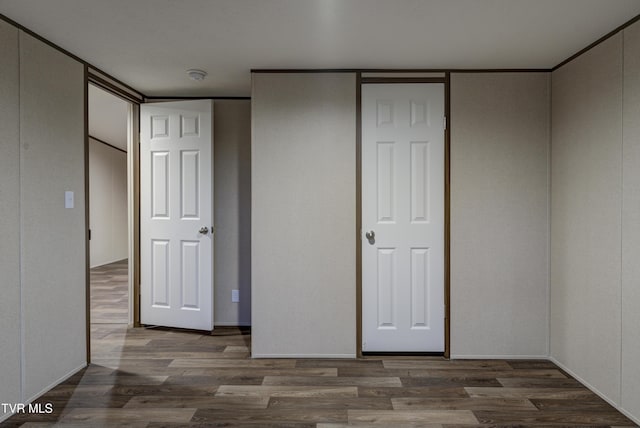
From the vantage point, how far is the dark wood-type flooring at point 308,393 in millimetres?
2262

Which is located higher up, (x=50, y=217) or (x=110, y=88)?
(x=110, y=88)

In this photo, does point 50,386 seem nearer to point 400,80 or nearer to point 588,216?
point 400,80

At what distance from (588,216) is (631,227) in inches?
14.3

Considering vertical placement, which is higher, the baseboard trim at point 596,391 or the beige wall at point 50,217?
the beige wall at point 50,217

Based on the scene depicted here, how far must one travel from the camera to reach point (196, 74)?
3205 mm

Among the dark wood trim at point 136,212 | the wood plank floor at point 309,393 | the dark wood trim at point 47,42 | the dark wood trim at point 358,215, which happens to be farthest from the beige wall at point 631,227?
the dark wood trim at point 136,212

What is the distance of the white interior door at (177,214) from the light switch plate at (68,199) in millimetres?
1059

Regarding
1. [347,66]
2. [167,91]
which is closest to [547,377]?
[347,66]

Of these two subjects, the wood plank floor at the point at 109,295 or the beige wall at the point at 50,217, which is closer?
the beige wall at the point at 50,217

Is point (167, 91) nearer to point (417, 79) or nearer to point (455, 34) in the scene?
point (417, 79)

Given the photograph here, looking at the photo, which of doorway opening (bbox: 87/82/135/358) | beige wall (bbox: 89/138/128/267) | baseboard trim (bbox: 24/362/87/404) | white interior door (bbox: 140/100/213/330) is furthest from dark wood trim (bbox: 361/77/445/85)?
beige wall (bbox: 89/138/128/267)

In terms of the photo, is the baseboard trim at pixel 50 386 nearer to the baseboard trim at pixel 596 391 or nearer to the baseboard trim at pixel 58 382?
the baseboard trim at pixel 58 382

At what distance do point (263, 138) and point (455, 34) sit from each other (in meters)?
1.49

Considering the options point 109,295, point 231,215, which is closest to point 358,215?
point 231,215
